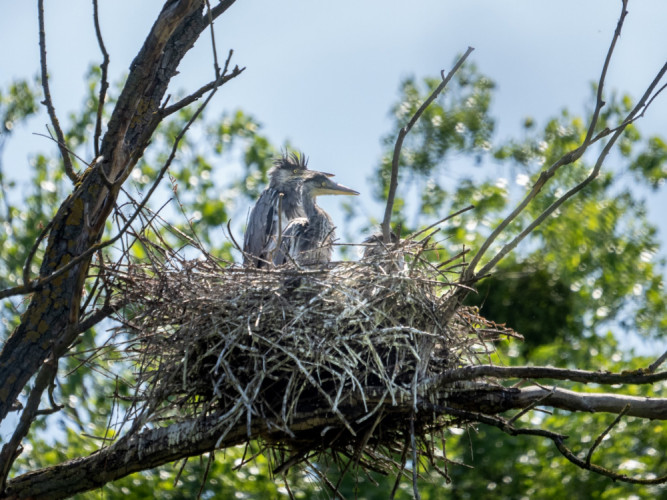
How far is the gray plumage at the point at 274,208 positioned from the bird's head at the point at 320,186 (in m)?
0.07

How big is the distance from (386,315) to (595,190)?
9144 mm

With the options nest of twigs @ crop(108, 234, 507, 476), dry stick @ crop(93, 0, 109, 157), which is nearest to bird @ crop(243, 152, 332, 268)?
nest of twigs @ crop(108, 234, 507, 476)

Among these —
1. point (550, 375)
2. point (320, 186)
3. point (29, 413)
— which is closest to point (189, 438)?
point (29, 413)

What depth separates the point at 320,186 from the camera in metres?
7.56

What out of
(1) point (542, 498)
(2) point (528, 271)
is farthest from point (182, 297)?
(2) point (528, 271)

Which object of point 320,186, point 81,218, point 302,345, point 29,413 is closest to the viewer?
point 29,413

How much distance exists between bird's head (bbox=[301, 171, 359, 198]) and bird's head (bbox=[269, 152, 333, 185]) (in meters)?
0.07

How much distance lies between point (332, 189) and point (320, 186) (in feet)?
0.37

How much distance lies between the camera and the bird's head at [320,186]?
24.7 feet

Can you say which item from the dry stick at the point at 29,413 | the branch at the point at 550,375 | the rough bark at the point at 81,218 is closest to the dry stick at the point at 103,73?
the rough bark at the point at 81,218

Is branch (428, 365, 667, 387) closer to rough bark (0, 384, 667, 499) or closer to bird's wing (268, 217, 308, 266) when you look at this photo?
rough bark (0, 384, 667, 499)

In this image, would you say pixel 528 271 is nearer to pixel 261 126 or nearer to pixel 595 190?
pixel 595 190

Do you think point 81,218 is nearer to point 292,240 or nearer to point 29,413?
point 29,413

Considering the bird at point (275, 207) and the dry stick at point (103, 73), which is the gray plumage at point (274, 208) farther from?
the dry stick at point (103, 73)
